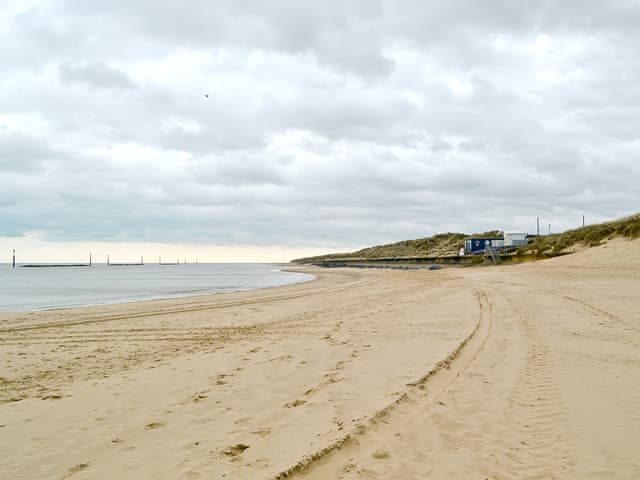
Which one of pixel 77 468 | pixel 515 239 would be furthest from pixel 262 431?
pixel 515 239

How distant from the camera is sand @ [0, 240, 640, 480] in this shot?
13.7 ft

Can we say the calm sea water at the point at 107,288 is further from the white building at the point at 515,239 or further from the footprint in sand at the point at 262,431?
the white building at the point at 515,239

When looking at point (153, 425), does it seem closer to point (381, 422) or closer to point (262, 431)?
point (262, 431)

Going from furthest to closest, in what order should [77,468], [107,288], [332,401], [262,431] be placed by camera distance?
1. [107,288]
2. [332,401]
3. [262,431]
4. [77,468]

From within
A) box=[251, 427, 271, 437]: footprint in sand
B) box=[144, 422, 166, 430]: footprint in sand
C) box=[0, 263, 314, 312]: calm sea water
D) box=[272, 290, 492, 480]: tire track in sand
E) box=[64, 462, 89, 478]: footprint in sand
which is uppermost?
box=[272, 290, 492, 480]: tire track in sand

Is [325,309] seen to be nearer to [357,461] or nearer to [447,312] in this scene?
[447,312]

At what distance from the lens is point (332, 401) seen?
19.3ft

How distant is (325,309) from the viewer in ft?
57.1

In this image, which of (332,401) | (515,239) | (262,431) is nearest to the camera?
(262,431)

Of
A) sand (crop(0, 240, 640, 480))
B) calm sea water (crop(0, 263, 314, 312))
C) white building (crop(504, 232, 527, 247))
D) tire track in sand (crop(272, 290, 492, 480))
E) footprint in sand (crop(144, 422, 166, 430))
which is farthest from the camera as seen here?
white building (crop(504, 232, 527, 247))

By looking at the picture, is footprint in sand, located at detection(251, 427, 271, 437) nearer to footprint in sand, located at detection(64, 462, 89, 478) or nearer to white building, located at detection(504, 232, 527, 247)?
footprint in sand, located at detection(64, 462, 89, 478)

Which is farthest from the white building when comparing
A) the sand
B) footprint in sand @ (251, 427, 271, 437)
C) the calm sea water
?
footprint in sand @ (251, 427, 271, 437)

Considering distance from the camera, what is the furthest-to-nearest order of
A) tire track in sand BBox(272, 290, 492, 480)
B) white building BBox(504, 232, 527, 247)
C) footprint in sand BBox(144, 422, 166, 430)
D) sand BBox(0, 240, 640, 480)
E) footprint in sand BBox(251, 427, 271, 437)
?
white building BBox(504, 232, 527, 247), footprint in sand BBox(144, 422, 166, 430), footprint in sand BBox(251, 427, 271, 437), sand BBox(0, 240, 640, 480), tire track in sand BBox(272, 290, 492, 480)

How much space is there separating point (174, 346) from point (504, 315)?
9.25m
